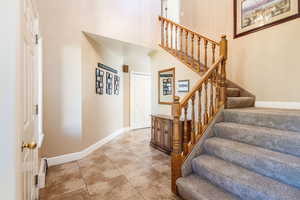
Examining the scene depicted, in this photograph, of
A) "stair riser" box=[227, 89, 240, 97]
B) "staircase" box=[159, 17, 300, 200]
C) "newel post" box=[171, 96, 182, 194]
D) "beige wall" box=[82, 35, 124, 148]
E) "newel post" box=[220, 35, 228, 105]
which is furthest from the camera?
"beige wall" box=[82, 35, 124, 148]

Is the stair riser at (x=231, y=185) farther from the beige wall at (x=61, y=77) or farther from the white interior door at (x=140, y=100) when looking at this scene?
the white interior door at (x=140, y=100)

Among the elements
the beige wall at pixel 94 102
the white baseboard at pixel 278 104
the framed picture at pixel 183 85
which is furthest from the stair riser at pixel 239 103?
the beige wall at pixel 94 102

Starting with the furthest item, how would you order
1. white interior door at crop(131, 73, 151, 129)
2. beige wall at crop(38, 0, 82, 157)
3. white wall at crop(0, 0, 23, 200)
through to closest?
white interior door at crop(131, 73, 151, 129) → beige wall at crop(38, 0, 82, 157) → white wall at crop(0, 0, 23, 200)

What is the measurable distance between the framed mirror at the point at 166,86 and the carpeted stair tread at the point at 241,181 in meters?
2.00

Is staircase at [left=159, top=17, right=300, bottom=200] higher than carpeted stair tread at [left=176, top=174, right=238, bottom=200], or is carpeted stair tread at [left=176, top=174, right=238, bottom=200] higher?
staircase at [left=159, top=17, right=300, bottom=200]

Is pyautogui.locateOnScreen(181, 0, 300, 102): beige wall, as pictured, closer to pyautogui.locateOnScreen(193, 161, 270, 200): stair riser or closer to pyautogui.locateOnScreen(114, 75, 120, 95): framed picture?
pyautogui.locateOnScreen(193, 161, 270, 200): stair riser

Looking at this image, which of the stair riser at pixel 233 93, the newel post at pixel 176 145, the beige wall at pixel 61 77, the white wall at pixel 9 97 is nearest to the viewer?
the white wall at pixel 9 97

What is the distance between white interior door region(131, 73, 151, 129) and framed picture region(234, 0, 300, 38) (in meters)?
3.25

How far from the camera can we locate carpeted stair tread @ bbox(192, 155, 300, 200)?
1.21 metres

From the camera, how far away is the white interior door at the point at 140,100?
211 inches

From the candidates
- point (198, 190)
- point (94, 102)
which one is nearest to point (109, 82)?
point (94, 102)

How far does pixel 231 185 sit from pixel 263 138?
644mm

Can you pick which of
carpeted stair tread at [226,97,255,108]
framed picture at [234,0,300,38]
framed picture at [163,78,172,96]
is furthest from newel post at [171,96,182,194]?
framed picture at [234,0,300,38]

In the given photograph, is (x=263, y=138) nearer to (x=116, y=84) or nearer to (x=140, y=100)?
(x=116, y=84)
